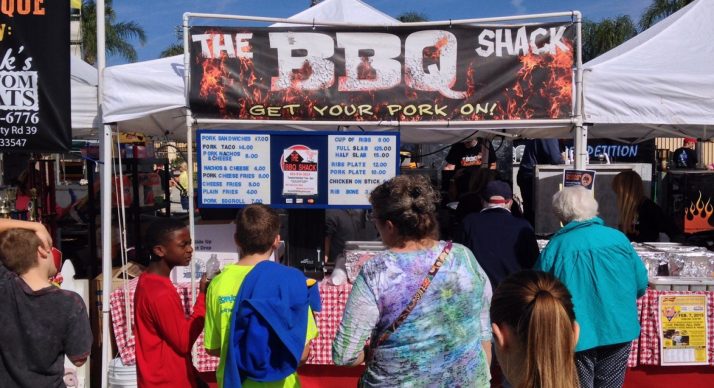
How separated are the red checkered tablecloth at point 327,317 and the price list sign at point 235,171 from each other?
79 centimetres

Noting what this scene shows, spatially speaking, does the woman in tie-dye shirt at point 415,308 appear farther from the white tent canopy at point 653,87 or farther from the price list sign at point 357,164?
the white tent canopy at point 653,87

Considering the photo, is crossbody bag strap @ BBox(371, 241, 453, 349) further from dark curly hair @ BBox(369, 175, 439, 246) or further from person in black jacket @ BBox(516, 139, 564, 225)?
person in black jacket @ BBox(516, 139, 564, 225)

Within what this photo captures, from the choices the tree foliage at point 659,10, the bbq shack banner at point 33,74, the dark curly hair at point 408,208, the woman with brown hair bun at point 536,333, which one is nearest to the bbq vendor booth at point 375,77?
the bbq shack banner at point 33,74

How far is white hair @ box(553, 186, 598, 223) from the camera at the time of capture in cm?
352

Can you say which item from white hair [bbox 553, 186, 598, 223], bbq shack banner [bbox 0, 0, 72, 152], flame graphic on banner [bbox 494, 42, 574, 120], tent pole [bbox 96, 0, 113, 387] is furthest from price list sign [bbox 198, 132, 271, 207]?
white hair [bbox 553, 186, 598, 223]

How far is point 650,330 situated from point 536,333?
3.34m

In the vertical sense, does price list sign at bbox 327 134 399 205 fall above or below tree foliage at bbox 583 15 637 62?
below

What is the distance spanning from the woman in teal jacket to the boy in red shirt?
1930 millimetres

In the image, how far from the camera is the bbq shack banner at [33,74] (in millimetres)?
4223

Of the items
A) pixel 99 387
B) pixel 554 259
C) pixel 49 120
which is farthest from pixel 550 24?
pixel 99 387

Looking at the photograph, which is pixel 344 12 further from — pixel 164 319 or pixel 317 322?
pixel 164 319

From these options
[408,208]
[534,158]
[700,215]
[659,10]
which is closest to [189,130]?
[408,208]

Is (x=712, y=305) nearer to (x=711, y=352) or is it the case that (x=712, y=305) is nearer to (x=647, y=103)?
(x=711, y=352)

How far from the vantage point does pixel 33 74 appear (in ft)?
14.0
